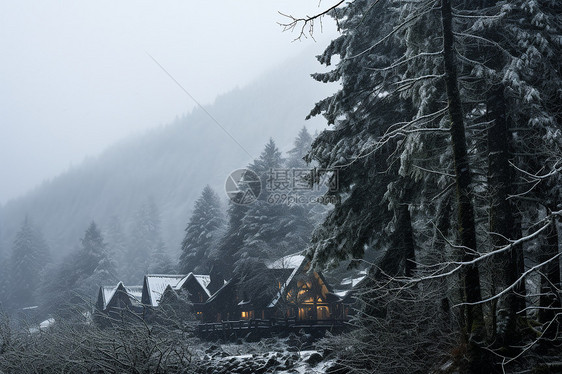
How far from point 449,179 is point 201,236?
1689 inches

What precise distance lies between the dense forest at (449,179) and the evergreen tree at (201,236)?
36.9 metres

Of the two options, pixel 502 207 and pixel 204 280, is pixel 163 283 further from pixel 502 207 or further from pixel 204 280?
pixel 502 207

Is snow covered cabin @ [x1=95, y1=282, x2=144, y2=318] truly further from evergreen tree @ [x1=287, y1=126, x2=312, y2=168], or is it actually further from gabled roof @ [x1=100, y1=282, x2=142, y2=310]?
evergreen tree @ [x1=287, y1=126, x2=312, y2=168]

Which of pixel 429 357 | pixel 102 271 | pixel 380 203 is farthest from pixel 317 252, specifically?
pixel 102 271

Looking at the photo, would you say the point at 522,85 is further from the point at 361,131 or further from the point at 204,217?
Result: the point at 204,217

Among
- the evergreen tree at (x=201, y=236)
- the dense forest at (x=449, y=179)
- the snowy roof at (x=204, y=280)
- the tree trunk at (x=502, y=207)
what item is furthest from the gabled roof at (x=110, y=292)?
the tree trunk at (x=502, y=207)

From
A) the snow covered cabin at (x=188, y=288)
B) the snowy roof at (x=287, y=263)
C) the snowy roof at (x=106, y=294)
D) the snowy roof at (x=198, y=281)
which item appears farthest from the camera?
the snowy roof at (x=106, y=294)

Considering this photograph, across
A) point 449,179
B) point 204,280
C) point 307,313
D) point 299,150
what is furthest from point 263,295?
point 449,179

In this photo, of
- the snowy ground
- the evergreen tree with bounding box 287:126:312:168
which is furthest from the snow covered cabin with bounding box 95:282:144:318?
the snowy ground

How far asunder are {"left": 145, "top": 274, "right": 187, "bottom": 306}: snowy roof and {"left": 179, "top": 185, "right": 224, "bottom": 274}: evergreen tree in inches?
203

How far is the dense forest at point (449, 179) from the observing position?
8070mm

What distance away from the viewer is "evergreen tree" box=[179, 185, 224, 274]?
4991 cm

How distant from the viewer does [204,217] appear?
5262 cm

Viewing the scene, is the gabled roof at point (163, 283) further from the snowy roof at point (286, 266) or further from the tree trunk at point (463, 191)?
the tree trunk at point (463, 191)
